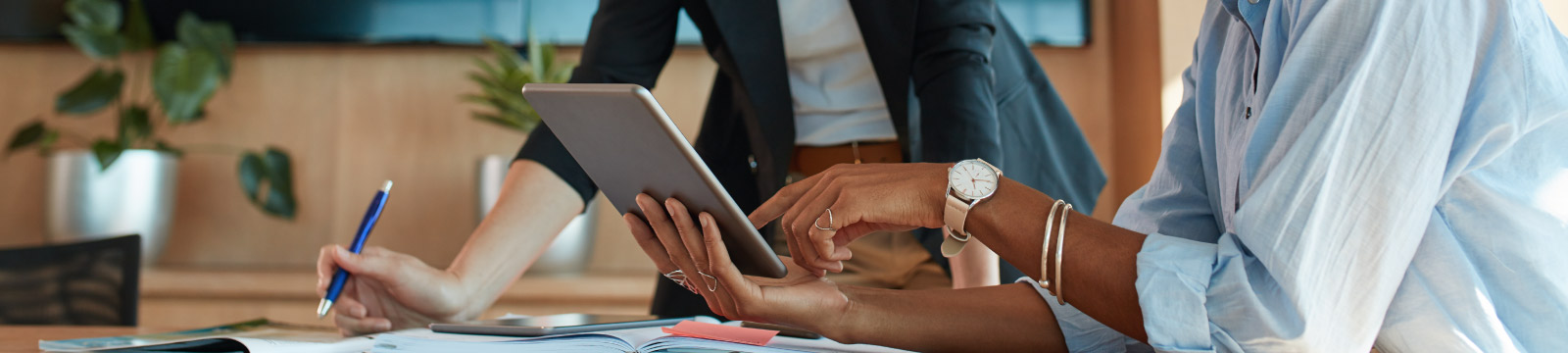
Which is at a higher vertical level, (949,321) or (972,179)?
(972,179)

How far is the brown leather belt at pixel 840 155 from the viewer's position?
3.77ft

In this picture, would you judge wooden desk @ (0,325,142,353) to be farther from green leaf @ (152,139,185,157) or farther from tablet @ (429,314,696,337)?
green leaf @ (152,139,185,157)

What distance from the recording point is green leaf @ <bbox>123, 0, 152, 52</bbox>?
2.65 m

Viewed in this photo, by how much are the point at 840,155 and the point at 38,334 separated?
83 cm

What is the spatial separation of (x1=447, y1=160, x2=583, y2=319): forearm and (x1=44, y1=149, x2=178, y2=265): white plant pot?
199 cm

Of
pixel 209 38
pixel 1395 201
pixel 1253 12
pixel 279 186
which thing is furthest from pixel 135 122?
pixel 1395 201

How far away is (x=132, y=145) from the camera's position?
2654 mm

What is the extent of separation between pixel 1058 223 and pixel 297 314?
240 centimetres

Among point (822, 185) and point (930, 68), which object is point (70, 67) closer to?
point (930, 68)

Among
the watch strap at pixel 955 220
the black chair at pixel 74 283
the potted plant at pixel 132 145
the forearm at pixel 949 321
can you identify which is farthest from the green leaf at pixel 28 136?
the watch strap at pixel 955 220

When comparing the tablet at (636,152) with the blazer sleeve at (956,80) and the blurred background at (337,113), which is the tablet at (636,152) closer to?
the blazer sleeve at (956,80)

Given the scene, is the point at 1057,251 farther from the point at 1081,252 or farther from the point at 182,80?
the point at 182,80

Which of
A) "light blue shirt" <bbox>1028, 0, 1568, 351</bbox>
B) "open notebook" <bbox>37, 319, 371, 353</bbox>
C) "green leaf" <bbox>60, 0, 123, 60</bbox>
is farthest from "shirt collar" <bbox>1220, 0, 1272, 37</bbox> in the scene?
"green leaf" <bbox>60, 0, 123, 60</bbox>

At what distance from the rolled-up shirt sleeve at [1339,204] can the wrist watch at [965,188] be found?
0.10 metres
